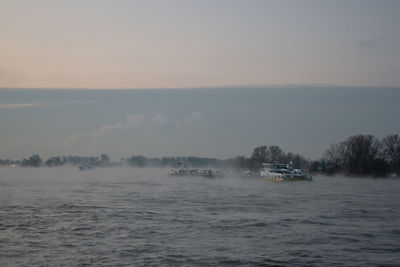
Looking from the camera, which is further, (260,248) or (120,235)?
(120,235)

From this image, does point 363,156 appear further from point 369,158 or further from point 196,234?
point 196,234

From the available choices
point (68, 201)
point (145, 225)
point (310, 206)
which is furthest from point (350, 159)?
point (145, 225)

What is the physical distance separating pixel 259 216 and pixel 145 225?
A: 8761mm

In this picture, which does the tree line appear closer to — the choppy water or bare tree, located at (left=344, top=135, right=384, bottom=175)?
bare tree, located at (left=344, top=135, right=384, bottom=175)

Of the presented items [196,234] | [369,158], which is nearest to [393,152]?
[369,158]

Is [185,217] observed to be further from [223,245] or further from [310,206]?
[310,206]

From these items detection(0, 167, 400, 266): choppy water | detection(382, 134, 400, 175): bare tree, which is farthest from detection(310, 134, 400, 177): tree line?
detection(0, 167, 400, 266): choppy water

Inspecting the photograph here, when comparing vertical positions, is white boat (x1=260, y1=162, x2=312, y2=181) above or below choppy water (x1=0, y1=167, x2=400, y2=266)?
above

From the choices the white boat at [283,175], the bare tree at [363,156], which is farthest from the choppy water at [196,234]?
the bare tree at [363,156]

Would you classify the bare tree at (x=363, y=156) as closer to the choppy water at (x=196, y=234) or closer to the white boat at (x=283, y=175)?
the white boat at (x=283, y=175)

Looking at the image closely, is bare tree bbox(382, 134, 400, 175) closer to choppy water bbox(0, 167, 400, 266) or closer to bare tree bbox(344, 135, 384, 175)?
bare tree bbox(344, 135, 384, 175)

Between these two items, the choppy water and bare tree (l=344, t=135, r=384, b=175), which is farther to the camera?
bare tree (l=344, t=135, r=384, b=175)

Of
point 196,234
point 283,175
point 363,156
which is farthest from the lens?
point 363,156

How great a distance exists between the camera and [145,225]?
2752cm
